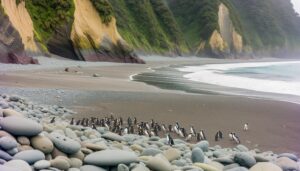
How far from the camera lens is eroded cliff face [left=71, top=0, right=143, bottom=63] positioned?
157 feet

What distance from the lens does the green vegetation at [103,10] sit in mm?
52281

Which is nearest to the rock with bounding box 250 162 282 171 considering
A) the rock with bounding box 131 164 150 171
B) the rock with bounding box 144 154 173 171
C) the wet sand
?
the rock with bounding box 144 154 173 171

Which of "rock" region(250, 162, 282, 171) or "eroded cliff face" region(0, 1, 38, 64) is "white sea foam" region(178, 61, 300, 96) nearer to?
"eroded cliff face" region(0, 1, 38, 64)

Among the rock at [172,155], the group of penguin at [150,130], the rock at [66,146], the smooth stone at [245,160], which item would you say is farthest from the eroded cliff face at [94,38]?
the rock at [66,146]

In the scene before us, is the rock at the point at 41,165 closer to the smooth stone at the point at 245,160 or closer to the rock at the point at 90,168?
the rock at the point at 90,168

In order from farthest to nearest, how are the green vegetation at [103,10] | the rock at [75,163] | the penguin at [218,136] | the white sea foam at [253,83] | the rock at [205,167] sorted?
the green vegetation at [103,10], the white sea foam at [253,83], the penguin at [218,136], the rock at [205,167], the rock at [75,163]

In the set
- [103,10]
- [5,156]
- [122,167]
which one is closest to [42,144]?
[5,156]

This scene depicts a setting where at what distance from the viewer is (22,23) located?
39.6 metres

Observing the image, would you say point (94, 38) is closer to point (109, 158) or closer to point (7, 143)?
point (109, 158)

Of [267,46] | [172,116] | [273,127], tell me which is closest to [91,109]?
[172,116]

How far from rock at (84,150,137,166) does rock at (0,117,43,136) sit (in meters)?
0.84

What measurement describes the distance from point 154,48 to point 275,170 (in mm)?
81053

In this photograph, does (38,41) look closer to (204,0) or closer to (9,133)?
(9,133)

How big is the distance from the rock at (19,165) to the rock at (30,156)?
0.22m
